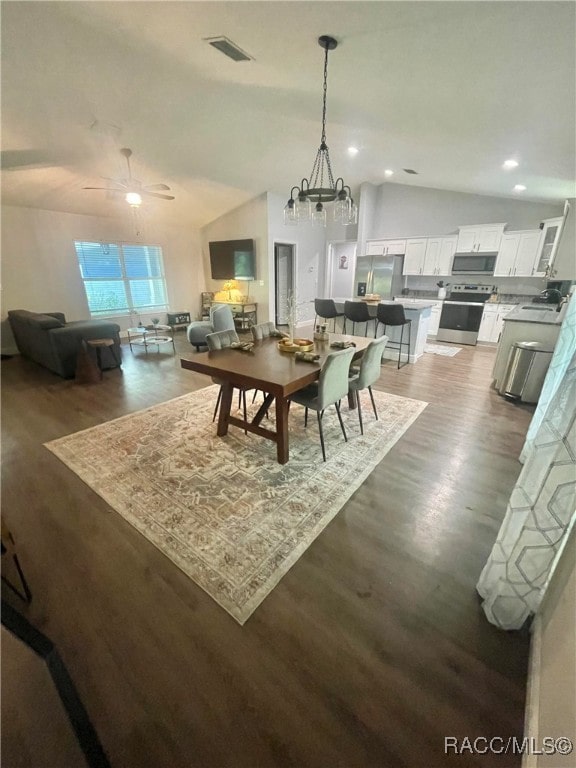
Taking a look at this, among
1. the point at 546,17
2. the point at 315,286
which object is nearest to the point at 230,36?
the point at 546,17

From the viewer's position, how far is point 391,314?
4523 millimetres

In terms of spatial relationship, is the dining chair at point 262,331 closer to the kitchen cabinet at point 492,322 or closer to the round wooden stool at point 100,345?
the round wooden stool at point 100,345

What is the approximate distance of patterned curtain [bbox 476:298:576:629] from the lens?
3.69ft

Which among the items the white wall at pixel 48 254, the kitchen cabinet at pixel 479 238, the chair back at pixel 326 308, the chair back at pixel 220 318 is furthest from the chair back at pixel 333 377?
the white wall at pixel 48 254

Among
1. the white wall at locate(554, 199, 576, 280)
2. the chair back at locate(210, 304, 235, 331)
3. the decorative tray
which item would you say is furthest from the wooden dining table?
the white wall at locate(554, 199, 576, 280)

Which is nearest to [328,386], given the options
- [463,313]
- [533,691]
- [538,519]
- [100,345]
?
[538,519]

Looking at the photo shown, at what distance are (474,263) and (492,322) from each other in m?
1.24

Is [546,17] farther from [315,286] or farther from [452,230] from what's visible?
[315,286]

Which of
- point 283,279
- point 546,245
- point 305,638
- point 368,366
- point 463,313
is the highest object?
point 546,245

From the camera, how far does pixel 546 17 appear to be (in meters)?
1.66

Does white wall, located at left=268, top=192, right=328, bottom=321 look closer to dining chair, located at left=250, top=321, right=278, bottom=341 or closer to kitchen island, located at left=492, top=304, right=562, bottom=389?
dining chair, located at left=250, top=321, right=278, bottom=341

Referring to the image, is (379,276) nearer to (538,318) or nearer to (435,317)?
(435,317)

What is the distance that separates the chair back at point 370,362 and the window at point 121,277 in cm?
643

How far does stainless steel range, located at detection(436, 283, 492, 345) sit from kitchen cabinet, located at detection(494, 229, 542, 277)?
1.58ft
